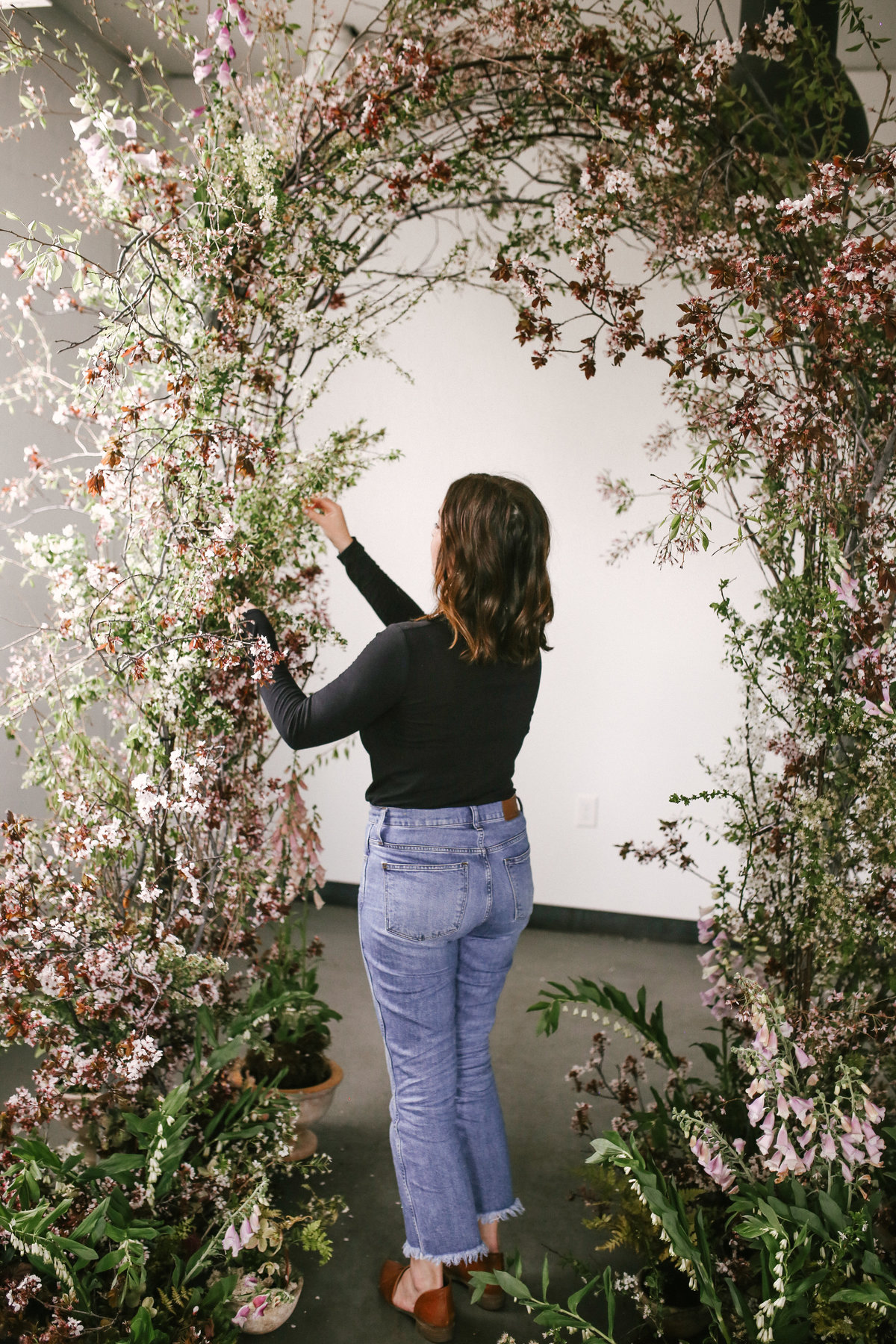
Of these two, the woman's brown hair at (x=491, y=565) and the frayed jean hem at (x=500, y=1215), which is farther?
the frayed jean hem at (x=500, y=1215)

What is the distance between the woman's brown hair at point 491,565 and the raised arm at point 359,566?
20 centimetres

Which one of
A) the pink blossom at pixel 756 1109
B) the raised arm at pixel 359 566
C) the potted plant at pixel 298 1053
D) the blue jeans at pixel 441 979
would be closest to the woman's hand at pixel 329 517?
the raised arm at pixel 359 566

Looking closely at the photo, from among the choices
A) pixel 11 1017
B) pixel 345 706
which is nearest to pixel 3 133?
pixel 345 706

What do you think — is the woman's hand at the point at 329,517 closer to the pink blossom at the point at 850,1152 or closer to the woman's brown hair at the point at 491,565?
the woman's brown hair at the point at 491,565

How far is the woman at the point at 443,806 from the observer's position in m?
1.58

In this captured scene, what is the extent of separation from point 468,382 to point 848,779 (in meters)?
2.51

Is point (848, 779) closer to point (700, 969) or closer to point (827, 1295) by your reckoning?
point (827, 1295)

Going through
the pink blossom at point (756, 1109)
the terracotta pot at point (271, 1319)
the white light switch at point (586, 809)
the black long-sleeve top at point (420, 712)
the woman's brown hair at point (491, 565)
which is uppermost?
the woman's brown hair at point (491, 565)

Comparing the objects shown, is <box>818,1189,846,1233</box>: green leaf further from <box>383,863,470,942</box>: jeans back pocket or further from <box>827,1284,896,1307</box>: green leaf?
<box>383,863,470,942</box>: jeans back pocket

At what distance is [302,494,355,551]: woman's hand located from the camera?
178 cm

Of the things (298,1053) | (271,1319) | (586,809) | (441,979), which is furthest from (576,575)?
(271,1319)

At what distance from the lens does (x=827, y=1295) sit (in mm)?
1457

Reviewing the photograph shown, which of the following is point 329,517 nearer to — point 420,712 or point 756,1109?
point 420,712

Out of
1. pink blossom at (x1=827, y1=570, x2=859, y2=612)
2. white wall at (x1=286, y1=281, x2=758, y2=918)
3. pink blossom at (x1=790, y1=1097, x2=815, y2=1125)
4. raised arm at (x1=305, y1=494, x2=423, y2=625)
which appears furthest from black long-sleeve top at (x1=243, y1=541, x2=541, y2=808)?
white wall at (x1=286, y1=281, x2=758, y2=918)
